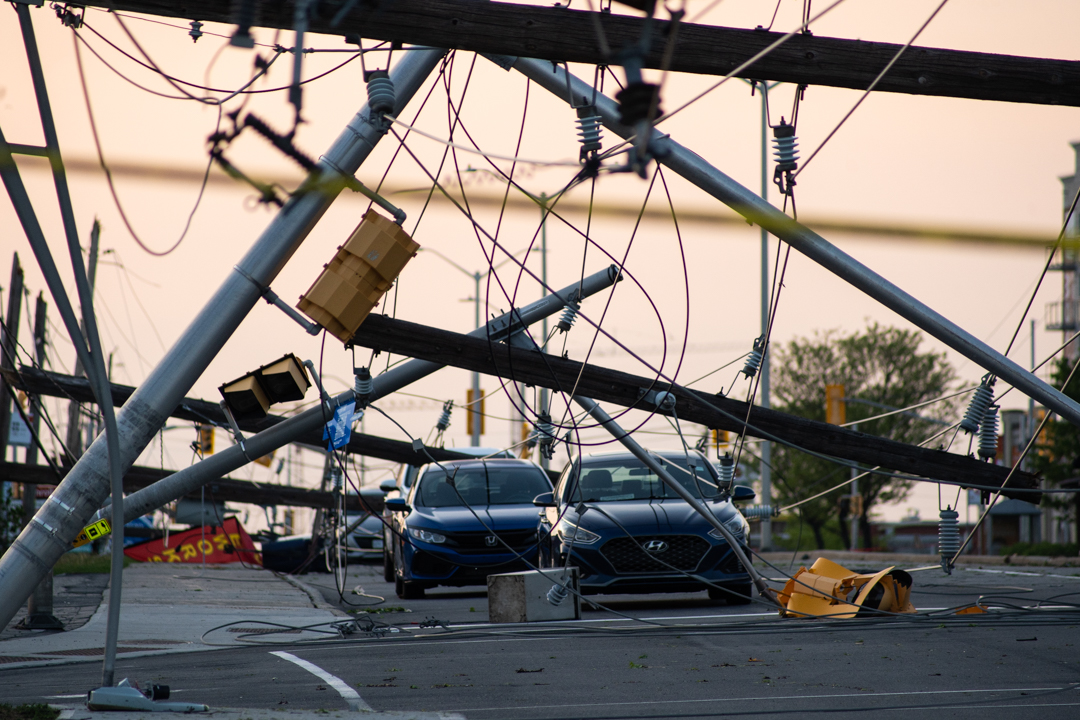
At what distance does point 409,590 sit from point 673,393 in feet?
20.6

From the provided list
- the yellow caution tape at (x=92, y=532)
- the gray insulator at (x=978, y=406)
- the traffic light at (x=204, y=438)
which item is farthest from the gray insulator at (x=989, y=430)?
the traffic light at (x=204, y=438)

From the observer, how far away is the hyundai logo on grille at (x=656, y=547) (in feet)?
42.6

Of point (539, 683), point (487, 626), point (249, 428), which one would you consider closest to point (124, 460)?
point (539, 683)

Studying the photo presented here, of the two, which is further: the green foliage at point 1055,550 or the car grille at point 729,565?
the green foliage at point 1055,550

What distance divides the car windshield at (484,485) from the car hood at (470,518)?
0.30m

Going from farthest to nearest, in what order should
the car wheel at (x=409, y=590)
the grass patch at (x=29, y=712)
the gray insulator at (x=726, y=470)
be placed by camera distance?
the car wheel at (x=409, y=590), the gray insulator at (x=726, y=470), the grass patch at (x=29, y=712)

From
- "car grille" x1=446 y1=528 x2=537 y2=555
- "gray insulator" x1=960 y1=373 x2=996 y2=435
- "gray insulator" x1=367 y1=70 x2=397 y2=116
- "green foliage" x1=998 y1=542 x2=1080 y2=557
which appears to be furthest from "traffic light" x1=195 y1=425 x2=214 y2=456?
"green foliage" x1=998 y1=542 x2=1080 y2=557

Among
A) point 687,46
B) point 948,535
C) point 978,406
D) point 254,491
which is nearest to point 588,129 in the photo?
point 687,46

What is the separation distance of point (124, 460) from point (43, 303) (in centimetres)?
1862

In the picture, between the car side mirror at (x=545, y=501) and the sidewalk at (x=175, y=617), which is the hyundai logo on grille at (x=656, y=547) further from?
the sidewalk at (x=175, y=617)

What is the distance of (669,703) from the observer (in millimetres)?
6926

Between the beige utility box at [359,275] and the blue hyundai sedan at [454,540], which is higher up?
the beige utility box at [359,275]

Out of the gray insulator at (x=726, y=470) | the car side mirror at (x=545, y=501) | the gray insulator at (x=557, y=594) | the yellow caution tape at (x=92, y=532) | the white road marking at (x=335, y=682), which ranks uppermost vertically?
the gray insulator at (x=726, y=470)

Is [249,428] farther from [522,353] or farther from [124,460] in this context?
[124,460]
